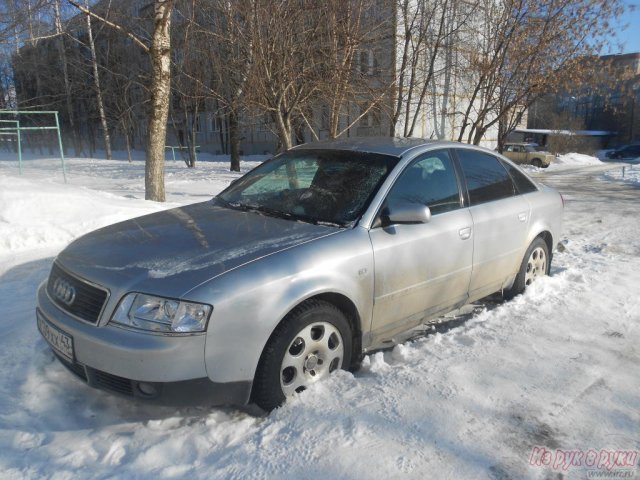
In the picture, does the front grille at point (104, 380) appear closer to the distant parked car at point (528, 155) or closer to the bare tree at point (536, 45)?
the bare tree at point (536, 45)

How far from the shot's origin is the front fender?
2480 mm

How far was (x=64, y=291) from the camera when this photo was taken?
286 cm

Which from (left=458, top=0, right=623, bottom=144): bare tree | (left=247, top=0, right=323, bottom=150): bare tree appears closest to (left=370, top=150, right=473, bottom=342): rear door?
(left=247, top=0, right=323, bottom=150): bare tree

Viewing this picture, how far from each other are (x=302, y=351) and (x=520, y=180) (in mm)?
3002

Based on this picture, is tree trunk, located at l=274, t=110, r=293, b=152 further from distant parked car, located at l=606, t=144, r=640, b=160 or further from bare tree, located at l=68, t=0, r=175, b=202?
distant parked car, located at l=606, t=144, r=640, b=160

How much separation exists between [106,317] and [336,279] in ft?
4.13

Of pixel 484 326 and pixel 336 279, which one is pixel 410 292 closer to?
pixel 336 279

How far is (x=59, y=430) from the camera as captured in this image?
2.68m

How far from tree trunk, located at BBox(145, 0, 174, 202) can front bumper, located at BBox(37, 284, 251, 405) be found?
6.66 metres

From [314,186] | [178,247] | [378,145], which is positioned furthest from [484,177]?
[178,247]

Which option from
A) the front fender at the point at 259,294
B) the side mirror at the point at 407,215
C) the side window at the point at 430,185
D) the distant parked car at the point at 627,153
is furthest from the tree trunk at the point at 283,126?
Answer: the distant parked car at the point at 627,153

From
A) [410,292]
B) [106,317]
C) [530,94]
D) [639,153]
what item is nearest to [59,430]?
[106,317]

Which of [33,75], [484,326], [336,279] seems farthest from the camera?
[33,75]

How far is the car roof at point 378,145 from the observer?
378cm
